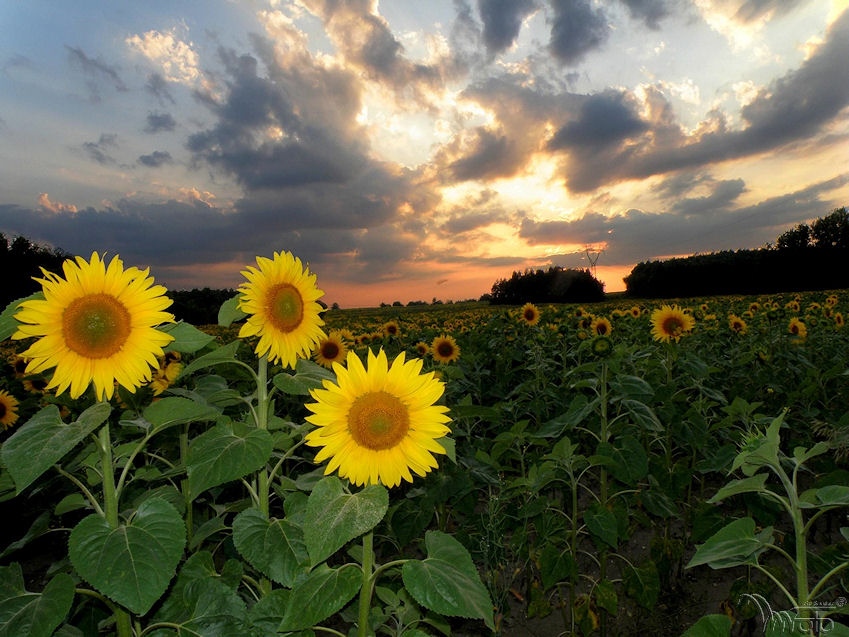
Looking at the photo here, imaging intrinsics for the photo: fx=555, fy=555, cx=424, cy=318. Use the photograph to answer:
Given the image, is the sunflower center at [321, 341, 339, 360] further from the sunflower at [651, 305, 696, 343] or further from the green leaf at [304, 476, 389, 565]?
the sunflower at [651, 305, 696, 343]

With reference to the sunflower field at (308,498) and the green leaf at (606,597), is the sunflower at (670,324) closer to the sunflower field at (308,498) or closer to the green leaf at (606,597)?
the sunflower field at (308,498)

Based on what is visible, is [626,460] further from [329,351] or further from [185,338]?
[329,351]

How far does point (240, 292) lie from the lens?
7.32 ft

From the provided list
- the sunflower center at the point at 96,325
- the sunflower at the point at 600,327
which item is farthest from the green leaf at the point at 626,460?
the sunflower at the point at 600,327

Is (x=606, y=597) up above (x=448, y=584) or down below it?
below

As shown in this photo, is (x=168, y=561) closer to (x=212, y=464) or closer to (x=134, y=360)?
(x=212, y=464)

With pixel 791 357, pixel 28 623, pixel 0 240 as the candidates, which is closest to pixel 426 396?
pixel 28 623

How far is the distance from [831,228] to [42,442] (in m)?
76.8

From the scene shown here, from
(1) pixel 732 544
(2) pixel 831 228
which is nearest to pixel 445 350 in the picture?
(1) pixel 732 544

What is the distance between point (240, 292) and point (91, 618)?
63.6 inches

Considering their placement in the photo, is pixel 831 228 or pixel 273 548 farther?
Result: pixel 831 228

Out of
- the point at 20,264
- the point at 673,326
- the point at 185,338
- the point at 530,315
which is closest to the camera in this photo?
the point at 185,338

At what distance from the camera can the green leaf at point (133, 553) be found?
1577mm

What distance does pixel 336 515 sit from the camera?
1.59 m
